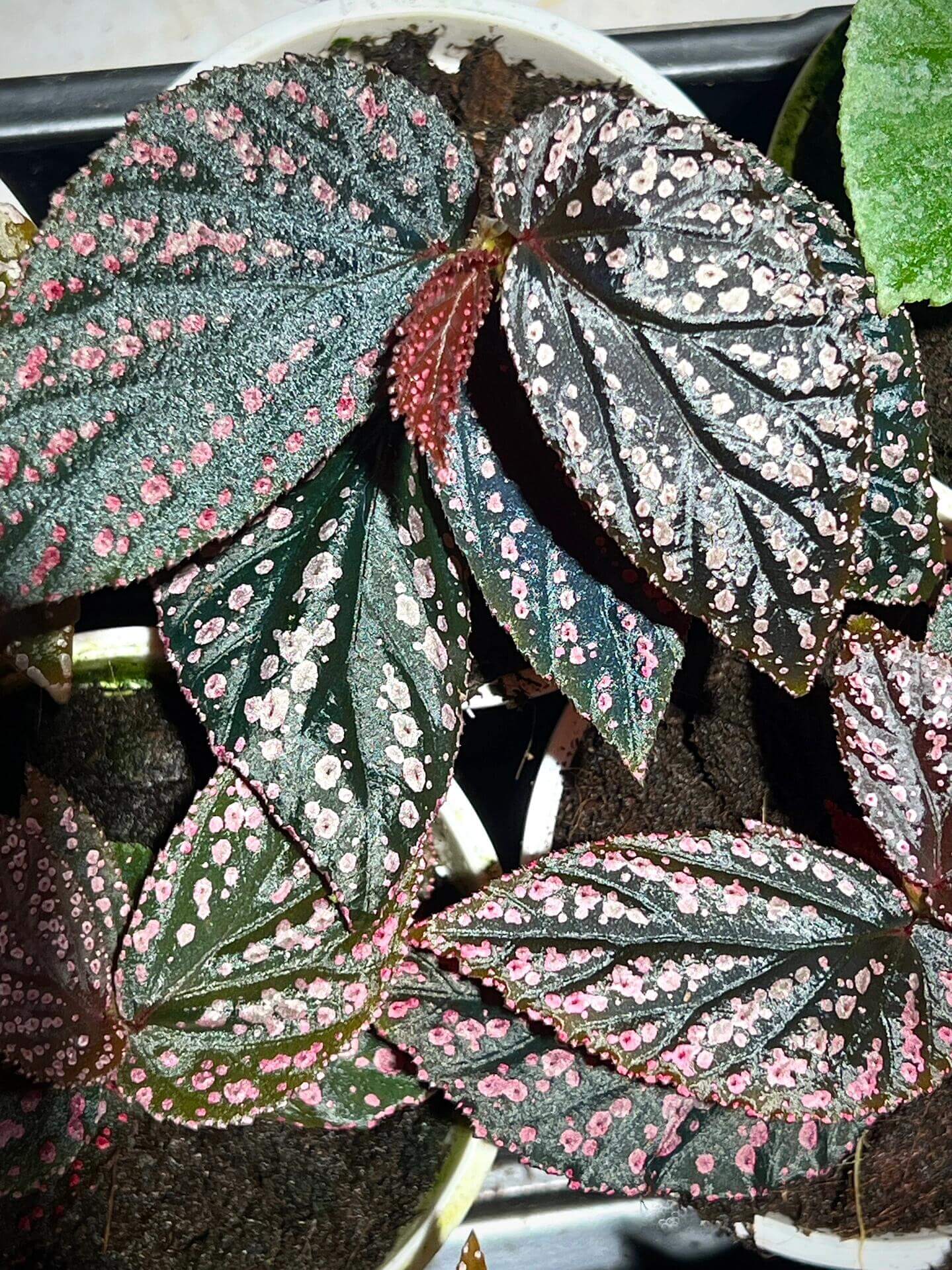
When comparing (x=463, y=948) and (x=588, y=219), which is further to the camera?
(x=463, y=948)

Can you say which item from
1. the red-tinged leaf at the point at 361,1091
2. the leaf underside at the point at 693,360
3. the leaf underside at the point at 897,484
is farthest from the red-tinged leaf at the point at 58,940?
the leaf underside at the point at 897,484

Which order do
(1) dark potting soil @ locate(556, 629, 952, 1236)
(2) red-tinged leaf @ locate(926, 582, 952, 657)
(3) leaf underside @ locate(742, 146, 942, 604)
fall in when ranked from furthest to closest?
(1) dark potting soil @ locate(556, 629, 952, 1236) < (2) red-tinged leaf @ locate(926, 582, 952, 657) < (3) leaf underside @ locate(742, 146, 942, 604)

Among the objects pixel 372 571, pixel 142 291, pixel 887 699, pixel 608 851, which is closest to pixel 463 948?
pixel 608 851

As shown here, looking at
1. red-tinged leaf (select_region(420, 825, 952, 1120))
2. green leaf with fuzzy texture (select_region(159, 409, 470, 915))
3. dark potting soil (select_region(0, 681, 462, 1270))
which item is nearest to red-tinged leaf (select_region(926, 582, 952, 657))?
red-tinged leaf (select_region(420, 825, 952, 1120))

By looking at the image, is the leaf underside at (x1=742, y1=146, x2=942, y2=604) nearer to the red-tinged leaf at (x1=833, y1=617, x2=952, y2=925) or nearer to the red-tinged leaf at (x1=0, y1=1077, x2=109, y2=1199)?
the red-tinged leaf at (x1=833, y1=617, x2=952, y2=925)

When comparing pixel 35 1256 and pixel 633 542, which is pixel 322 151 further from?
pixel 35 1256

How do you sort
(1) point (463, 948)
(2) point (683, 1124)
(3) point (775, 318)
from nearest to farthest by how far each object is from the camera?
(3) point (775, 318)
(1) point (463, 948)
(2) point (683, 1124)
